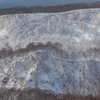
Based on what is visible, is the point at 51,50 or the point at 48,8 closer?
the point at 51,50

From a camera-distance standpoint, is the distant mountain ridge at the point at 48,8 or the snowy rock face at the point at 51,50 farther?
the distant mountain ridge at the point at 48,8

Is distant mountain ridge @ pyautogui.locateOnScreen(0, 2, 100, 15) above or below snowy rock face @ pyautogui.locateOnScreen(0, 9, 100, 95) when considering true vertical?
above

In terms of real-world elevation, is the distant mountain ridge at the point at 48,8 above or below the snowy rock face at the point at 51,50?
above

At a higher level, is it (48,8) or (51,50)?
(48,8)

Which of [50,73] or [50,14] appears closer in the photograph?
[50,73]

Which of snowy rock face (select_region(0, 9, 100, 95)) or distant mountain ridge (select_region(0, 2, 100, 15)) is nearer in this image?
snowy rock face (select_region(0, 9, 100, 95))

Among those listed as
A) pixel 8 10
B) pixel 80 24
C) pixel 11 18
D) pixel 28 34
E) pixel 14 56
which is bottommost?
pixel 14 56

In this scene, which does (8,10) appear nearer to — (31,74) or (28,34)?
(28,34)

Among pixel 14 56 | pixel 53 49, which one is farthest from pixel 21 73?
pixel 53 49
